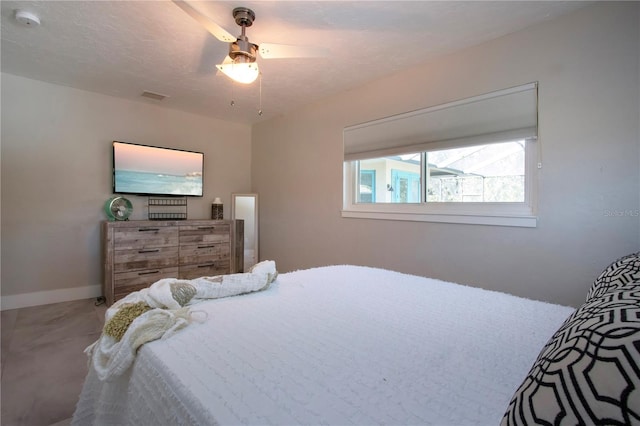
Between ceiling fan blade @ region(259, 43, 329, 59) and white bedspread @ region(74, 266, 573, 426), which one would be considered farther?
Result: ceiling fan blade @ region(259, 43, 329, 59)

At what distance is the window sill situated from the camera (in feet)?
7.08

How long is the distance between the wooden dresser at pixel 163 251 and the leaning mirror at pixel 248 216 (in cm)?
21

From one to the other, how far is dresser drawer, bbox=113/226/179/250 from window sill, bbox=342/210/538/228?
210 cm

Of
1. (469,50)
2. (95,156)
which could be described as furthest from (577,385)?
(95,156)

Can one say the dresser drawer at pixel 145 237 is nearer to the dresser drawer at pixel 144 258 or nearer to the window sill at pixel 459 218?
the dresser drawer at pixel 144 258

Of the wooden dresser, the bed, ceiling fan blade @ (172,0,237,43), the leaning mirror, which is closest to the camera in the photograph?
Answer: the bed

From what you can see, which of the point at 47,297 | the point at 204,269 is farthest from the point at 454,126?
the point at 47,297

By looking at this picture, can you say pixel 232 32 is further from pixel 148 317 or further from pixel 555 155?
pixel 555 155

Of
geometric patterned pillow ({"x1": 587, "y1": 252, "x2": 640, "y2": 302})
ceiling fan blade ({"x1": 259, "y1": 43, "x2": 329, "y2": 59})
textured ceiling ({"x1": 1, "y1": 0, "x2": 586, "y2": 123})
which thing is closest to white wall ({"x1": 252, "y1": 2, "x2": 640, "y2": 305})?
textured ceiling ({"x1": 1, "y1": 0, "x2": 586, "y2": 123})

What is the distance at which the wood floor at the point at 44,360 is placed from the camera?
1558mm

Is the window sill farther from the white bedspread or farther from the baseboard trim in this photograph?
the baseboard trim

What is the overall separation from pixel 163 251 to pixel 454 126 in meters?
3.22

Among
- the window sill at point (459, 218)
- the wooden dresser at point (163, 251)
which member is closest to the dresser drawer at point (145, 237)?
the wooden dresser at point (163, 251)

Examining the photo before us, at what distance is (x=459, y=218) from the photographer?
2.49 meters
